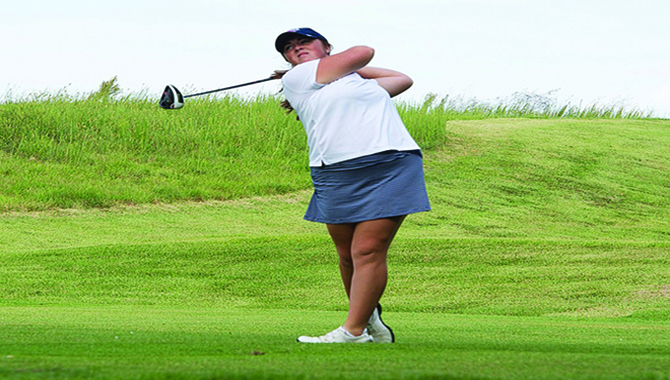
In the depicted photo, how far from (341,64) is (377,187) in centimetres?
45

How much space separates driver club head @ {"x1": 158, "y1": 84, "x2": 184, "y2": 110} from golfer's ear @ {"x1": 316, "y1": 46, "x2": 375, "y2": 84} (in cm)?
165

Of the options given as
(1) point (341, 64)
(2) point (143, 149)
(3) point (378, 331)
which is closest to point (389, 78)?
(1) point (341, 64)

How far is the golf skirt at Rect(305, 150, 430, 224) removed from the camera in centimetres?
263

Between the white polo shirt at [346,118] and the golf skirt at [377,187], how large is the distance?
0.12 ft

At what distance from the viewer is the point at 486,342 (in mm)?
2963

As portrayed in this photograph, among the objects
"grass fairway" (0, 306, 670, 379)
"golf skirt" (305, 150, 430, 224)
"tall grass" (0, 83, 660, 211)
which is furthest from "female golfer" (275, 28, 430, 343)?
"tall grass" (0, 83, 660, 211)

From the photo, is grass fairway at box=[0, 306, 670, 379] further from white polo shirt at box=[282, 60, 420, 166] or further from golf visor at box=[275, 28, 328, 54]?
golf visor at box=[275, 28, 328, 54]

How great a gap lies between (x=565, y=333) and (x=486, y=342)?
35.5 inches

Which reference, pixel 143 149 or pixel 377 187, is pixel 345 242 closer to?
pixel 377 187

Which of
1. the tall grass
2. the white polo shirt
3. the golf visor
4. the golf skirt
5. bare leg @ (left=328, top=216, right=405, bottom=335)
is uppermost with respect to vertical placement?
the golf visor

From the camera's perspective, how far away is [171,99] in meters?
4.18

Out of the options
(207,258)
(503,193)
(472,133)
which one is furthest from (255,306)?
(472,133)

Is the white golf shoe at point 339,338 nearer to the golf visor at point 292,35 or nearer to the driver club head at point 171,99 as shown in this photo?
the golf visor at point 292,35

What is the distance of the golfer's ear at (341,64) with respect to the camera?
267cm
